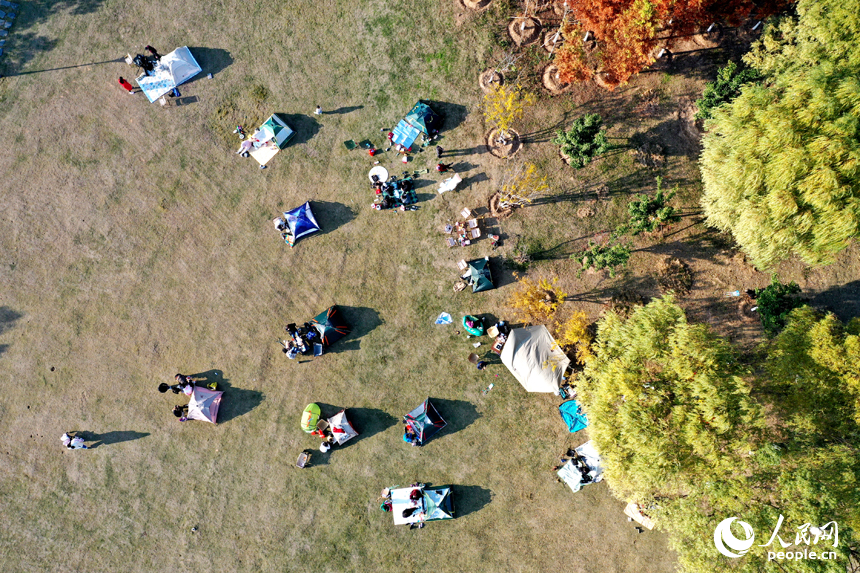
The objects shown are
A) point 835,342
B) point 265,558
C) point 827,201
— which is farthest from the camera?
point 265,558

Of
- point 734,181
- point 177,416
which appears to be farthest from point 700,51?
point 177,416

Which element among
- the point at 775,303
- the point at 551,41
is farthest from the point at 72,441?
the point at 775,303

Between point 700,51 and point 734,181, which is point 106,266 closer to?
point 734,181

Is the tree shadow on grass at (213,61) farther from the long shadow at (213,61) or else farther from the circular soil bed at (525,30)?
the circular soil bed at (525,30)

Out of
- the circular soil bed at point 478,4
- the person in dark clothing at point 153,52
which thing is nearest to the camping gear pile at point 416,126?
the circular soil bed at point 478,4

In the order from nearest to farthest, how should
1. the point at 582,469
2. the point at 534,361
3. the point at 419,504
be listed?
the point at 582,469 → the point at 534,361 → the point at 419,504

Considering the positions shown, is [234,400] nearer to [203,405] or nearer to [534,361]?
[203,405]

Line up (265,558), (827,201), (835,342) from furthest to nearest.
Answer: (265,558), (835,342), (827,201)
